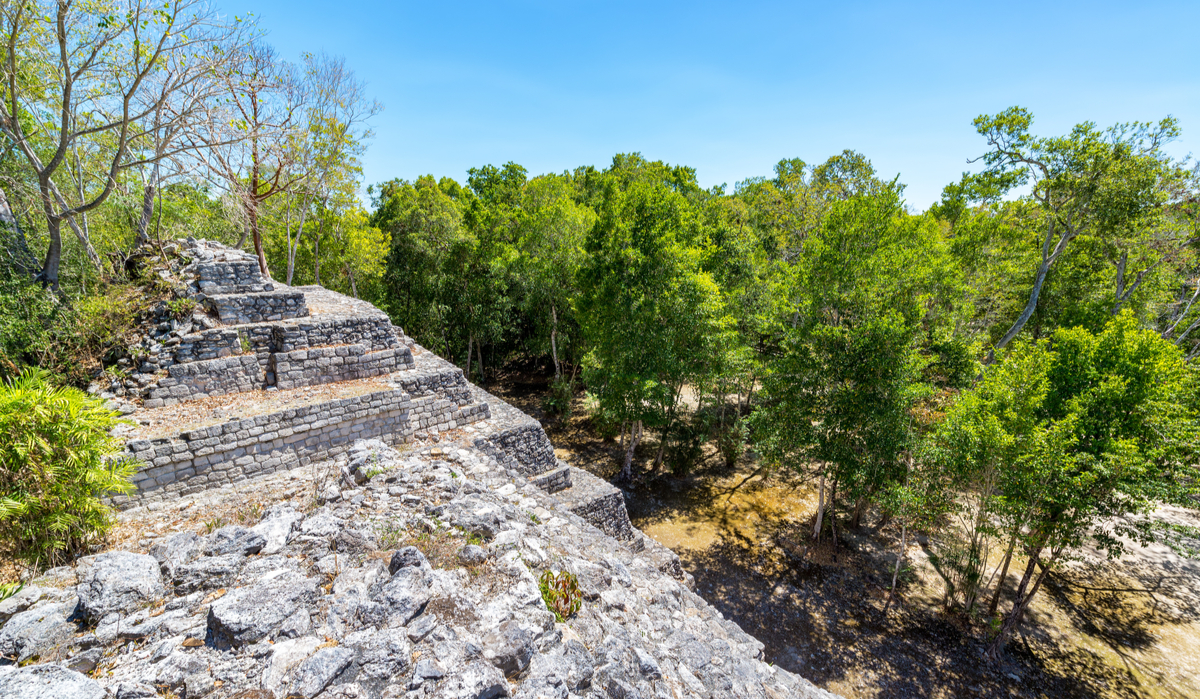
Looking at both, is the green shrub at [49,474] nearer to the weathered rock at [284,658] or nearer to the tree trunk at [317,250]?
the weathered rock at [284,658]

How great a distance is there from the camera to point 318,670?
2641 mm

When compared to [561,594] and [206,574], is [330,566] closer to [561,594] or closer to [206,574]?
[206,574]

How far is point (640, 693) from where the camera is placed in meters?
3.15

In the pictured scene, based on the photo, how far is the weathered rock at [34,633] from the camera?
8.63 ft

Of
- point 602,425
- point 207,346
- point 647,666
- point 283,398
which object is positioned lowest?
point 602,425

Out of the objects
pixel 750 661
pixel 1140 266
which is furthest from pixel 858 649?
pixel 1140 266

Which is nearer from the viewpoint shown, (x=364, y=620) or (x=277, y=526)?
(x=364, y=620)

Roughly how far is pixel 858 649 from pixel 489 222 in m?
19.3

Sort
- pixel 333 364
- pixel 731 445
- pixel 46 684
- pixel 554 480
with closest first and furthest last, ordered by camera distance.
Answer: pixel 46 684, pixel 554 480, pixel 333 364, pixel 731 445

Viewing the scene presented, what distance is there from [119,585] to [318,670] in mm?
1811

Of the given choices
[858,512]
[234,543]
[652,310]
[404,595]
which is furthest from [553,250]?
[404,595]

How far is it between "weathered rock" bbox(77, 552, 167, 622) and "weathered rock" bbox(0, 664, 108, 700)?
68 centimetres

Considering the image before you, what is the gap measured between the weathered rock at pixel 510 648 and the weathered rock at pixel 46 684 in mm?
2103

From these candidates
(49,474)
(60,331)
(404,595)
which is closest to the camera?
(404,595)
